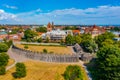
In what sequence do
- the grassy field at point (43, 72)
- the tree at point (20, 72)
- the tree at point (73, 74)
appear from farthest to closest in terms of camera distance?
the tree at point (20, 72) < the grassy field at point (43, 72) < the tree at point (73, 74)

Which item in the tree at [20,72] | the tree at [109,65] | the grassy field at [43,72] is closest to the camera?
the tree at [109,65]

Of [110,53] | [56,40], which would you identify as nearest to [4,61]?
[110,53]

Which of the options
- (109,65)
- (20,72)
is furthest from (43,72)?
(109,65)

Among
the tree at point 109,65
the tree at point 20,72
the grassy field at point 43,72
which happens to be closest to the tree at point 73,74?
the grassy field at point 43,72

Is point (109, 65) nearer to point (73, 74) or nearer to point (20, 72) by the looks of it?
point (73, 74)

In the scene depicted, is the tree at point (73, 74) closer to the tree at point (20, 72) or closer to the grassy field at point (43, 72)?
the grassy field at point (43, 72)

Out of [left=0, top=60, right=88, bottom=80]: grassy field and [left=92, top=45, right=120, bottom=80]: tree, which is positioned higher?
[left=92, top=45, right=120, bottom=80]: tree

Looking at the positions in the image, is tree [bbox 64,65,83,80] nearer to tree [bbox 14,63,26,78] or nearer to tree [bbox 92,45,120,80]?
tree [bbox 92,45,120,80]

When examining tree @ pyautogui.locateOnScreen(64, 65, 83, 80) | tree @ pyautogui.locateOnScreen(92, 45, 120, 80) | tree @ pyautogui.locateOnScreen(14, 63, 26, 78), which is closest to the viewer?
tree @ pyautogui.locateOnScreen(92, 45, 120, 80)

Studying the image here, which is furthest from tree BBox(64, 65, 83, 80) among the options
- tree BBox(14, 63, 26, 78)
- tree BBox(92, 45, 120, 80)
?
tree BBox(14, 63, 26, 78)
